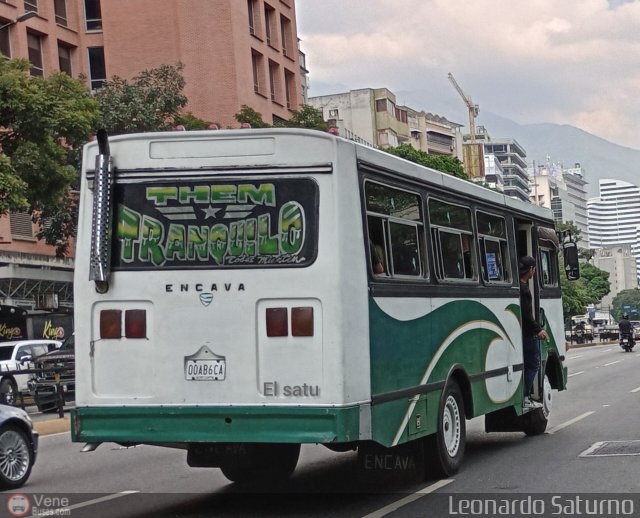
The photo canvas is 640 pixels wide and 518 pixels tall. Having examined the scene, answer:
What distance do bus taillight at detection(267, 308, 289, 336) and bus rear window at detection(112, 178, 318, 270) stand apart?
370mm

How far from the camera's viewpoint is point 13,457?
11594 mm

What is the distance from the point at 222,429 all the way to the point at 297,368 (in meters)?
0.77

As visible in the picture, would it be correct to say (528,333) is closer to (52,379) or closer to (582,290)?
(52,379)

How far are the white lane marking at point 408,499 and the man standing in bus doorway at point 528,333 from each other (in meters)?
3.72

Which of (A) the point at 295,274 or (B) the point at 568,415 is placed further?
(B) the point at 568,415

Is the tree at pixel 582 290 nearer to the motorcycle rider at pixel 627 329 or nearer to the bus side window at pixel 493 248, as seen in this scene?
the motorcycle rider at pixel 627 329

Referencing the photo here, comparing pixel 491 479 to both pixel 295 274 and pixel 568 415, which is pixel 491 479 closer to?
pixel 295 274

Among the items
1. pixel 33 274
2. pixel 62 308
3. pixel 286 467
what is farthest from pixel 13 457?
pixel 62 308

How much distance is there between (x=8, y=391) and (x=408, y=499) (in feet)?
62.5

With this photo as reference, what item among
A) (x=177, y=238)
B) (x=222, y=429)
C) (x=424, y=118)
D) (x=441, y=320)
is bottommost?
(x=222, y=429)

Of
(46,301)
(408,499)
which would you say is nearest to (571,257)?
(408,499)

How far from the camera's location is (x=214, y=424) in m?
8.91

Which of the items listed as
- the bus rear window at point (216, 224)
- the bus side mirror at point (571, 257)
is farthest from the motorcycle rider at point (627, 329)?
the bus rear window at point (216, 224)

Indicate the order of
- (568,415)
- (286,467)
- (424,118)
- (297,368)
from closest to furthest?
(297,368), (286,467), (568,415), (424,118)
